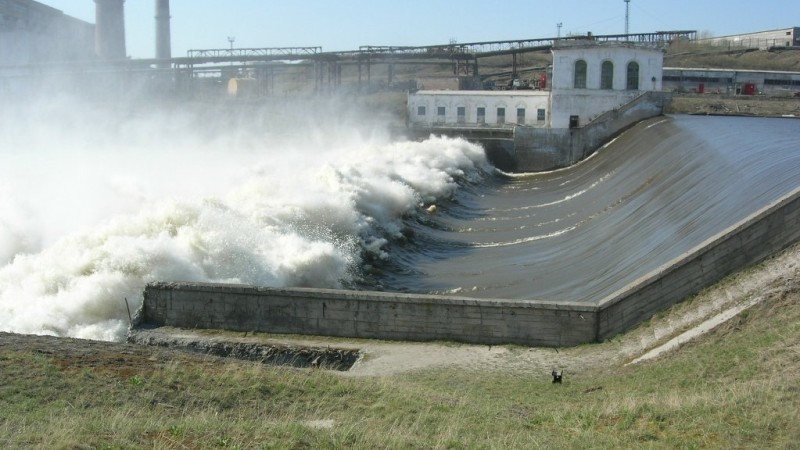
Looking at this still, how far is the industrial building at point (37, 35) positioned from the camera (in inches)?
2755

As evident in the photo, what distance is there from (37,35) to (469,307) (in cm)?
7032

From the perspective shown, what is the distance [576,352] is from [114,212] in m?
19.0

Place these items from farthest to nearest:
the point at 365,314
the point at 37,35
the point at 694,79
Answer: the point at 37,35, the point at 694,79, the point at 365,314

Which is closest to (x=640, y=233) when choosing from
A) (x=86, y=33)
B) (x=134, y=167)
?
(x=134, y=167)

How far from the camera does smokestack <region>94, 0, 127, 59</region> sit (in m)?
86.9

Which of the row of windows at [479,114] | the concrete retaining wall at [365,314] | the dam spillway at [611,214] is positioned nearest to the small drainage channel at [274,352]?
the concrete retaining wall at [365,314]

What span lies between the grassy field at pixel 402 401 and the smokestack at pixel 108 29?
264ft

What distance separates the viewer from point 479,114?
49.6 m

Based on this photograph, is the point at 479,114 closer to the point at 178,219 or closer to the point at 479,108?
the point at 479,108

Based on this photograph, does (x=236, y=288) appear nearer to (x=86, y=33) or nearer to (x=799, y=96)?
(x=799, y=96)

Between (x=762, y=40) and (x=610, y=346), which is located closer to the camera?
(x=610, y=346)

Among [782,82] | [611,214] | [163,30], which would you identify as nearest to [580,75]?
[611,214]

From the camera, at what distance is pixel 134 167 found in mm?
44719

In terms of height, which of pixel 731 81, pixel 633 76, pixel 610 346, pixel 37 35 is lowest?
pixel 610 346
